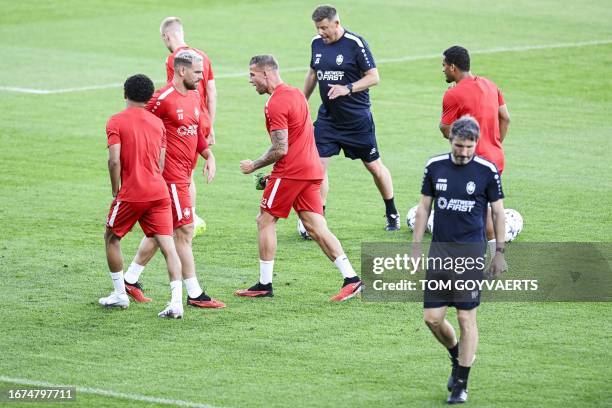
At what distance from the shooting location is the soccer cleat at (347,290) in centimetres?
1173

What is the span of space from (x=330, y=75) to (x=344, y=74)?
164 mm

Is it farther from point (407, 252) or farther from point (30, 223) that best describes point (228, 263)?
point (30, 223)

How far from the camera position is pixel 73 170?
17.8 metres

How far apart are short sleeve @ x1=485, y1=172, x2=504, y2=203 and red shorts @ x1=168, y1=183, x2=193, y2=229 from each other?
11.8 feet

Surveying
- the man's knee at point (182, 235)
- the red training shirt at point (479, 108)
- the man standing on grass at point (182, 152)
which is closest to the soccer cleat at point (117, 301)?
the man standing on grass at point (182, 152)

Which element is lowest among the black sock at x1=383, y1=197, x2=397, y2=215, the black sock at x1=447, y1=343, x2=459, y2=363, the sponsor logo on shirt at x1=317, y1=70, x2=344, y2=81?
the black sock at x1=447, y1=343, x2=459, y2=363

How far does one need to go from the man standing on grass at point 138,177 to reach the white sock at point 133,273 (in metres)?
0.49

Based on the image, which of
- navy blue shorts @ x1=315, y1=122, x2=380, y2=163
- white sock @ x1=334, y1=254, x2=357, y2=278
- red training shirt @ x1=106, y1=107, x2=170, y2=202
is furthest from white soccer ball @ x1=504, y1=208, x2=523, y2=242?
red training shirt @ x1=106, y1=107, x2=170, y2=202

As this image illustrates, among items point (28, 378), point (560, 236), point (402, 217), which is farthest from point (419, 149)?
point (28, 378)

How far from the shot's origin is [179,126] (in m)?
11.7

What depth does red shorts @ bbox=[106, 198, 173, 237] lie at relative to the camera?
11087 mm

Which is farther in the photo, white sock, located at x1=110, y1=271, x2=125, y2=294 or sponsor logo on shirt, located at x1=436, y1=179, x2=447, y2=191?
white sock, located at x1=110, y1=271, x2=125, y2=294

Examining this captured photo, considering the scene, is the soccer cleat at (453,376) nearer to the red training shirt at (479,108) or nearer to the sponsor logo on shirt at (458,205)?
the sponsor logo on shirt at (458,205)

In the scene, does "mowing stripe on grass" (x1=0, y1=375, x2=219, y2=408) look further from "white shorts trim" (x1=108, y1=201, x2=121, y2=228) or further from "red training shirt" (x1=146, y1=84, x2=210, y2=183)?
"red training shirt" (x1=146, y1=84, x2=210, y2=183)
